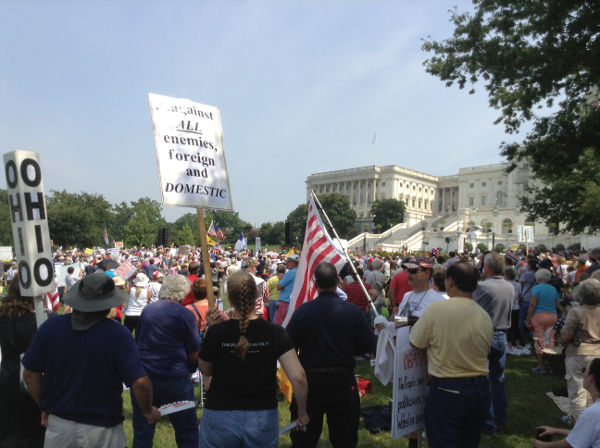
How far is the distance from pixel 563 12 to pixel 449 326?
757 cm

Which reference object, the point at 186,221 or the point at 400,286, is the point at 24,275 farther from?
the point at 186,221

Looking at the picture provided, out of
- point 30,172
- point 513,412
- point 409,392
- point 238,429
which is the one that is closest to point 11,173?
point 30,172

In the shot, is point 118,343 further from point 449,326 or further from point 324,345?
point 449,326

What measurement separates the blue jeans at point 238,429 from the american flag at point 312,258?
6.80ft

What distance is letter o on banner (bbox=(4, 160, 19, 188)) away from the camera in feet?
11.7

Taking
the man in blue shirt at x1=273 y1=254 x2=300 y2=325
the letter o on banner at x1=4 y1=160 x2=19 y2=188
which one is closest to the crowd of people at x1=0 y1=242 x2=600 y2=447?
the letter o on banner at x1=4 y1=160 x2=19 y2=188

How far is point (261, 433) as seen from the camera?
2834 mm

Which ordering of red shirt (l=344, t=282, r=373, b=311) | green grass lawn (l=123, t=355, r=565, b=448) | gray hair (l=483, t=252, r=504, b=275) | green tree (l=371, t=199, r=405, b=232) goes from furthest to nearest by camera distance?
green tree (l=371, t=199, r=405, b=232) → red shirt (l=344, t=282, r=373, b=311) → gray hair (l=483, t=252, r=504, b=275) → green grass lawn (l=123, t=355, r=565, b=448)

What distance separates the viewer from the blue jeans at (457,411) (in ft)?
11.0

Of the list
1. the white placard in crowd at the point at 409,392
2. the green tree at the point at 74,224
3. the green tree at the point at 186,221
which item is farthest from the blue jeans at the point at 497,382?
the green tree at the point at 186,221

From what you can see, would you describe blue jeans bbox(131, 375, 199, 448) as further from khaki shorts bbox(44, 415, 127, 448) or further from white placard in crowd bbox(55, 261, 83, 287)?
white placard in crowd bbox(55, 261, 83, 287)

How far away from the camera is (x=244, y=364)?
9.31 ft

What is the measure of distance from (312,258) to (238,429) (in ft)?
8.01

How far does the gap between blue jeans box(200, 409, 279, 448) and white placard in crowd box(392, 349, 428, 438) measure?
1113 mm
